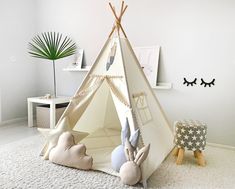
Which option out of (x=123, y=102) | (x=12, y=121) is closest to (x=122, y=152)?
(x=123, y=102)

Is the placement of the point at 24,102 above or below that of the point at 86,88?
below

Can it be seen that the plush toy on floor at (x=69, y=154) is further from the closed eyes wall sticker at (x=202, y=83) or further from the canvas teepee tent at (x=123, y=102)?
the closed eyes wall sticker at (x=202, y=83)

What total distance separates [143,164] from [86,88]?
960 mm

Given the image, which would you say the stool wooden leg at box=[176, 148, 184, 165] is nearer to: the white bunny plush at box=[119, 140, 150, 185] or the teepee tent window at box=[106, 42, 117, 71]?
the white bunny plush at box=[119, 140, 150, 185]

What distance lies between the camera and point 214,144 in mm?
2953

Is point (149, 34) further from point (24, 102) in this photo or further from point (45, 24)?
point (24, 102)

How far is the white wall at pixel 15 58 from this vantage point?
379 centimetres

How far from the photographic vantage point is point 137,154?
1936 mm

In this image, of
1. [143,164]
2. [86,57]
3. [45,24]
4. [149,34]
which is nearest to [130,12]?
[149,34]

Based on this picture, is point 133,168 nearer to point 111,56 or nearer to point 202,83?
point 111,56

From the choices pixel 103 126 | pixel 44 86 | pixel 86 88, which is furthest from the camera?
pixel 44 86

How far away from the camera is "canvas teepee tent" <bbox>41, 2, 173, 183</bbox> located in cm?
218

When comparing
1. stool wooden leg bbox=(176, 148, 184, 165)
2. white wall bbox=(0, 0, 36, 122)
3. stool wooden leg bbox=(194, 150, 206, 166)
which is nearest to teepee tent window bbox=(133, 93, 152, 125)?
stool wooden leg bbox=(176, 148, 184, 165)

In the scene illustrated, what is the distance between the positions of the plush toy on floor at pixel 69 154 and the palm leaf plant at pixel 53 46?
1.57 meters
